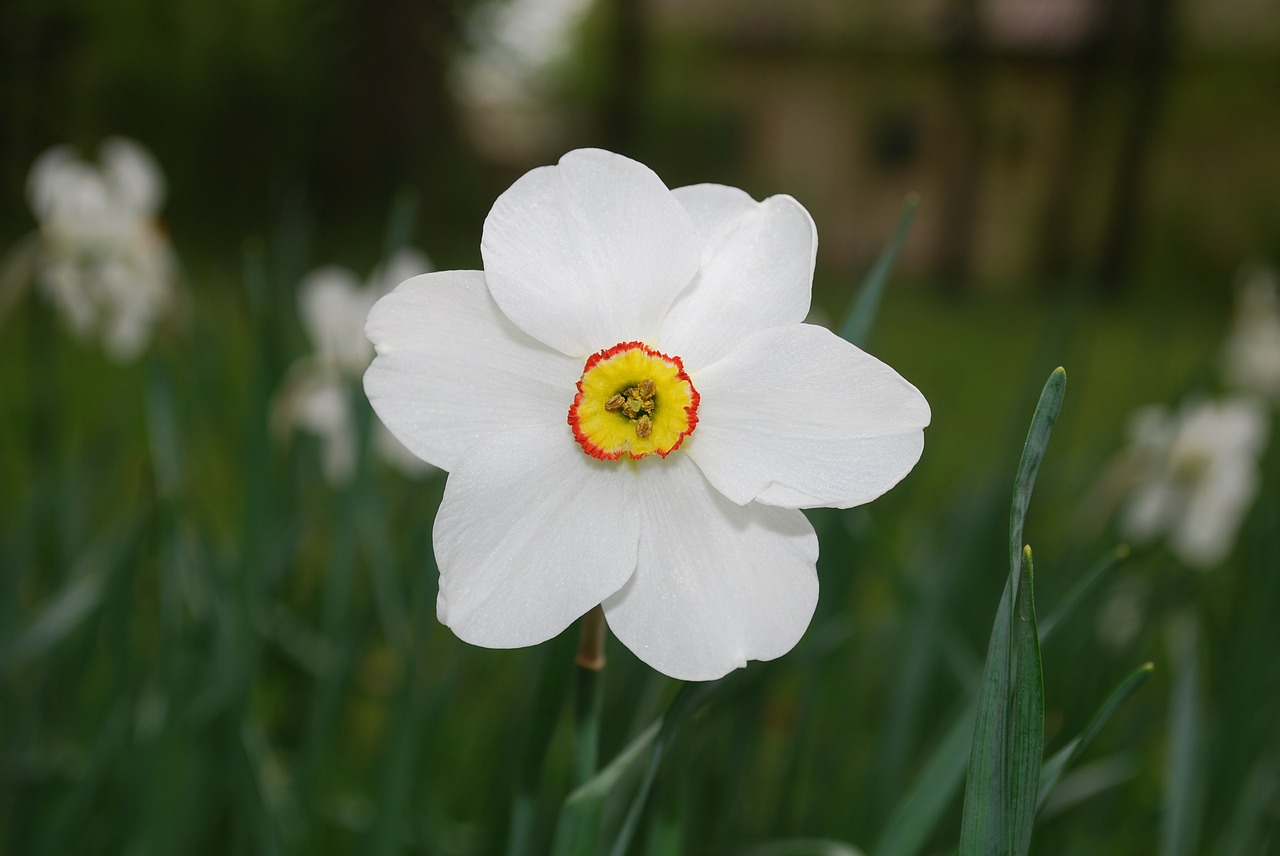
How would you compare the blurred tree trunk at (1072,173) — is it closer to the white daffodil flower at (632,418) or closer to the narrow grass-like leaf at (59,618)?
the narrow grass-like leaf at (59,618)

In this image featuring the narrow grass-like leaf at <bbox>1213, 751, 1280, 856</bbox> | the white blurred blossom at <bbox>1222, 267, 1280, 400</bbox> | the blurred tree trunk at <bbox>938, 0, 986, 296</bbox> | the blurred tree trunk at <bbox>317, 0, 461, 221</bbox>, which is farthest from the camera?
the blurred tree trunk at <bbox>938, 0, 986, 296</bbox>

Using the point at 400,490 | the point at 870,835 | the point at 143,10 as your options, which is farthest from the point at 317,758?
the point at 143,10

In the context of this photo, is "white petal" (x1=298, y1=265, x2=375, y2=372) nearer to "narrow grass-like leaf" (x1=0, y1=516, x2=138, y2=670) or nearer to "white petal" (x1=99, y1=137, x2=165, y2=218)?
"narrow grass-like leaf" (x1=0, y1=516, x2=138, y2=670)

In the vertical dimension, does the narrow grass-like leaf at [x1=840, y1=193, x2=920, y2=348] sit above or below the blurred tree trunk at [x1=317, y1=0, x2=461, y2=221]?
below

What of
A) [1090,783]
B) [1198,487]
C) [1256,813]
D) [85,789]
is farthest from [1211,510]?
[85,789]

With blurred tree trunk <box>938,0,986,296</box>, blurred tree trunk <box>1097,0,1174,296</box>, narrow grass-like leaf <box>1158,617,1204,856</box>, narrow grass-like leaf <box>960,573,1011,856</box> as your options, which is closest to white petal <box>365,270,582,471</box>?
narrow grass-like leaf <box>960,573,1011,856</box>

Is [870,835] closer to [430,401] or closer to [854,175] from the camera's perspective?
[430,401]
